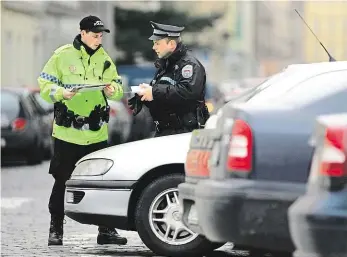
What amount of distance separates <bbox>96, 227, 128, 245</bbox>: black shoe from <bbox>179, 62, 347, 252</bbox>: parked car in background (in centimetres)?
355

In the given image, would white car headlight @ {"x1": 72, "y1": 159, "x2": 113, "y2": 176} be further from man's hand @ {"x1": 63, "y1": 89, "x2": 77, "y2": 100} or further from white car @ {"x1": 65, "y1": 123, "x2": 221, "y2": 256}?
man's hand @ {"x1": 63, "y1": 89, "x2": 77, "y2": 100}

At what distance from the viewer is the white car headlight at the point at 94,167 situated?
10227 mm

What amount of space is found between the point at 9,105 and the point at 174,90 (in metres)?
14.1

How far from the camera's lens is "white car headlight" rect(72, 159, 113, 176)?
10227mm

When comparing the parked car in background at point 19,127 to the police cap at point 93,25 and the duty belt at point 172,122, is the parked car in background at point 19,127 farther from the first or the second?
the duty belt at point 172,122

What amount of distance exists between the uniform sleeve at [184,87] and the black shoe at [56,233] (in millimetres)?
1398

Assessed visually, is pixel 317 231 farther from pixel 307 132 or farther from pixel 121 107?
pixel 121 107

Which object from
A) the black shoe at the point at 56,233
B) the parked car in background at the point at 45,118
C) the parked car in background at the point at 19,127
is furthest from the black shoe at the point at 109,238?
the parked car in background at the point at 45,118

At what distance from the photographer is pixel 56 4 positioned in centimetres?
5544

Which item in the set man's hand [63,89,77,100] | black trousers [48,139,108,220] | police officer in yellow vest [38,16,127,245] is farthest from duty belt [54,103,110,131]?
man's hand [63,89,77,100]

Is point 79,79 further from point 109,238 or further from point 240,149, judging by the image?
point 240,149

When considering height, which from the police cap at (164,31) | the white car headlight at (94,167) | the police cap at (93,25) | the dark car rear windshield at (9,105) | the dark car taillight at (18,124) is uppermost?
the police cap at (93,25)

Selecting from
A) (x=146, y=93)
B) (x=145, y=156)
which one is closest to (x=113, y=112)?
(x=146, y=93)

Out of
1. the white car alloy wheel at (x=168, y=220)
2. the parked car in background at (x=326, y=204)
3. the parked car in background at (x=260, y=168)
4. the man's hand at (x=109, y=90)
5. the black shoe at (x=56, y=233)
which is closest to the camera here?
the parked car in background at (x=326, y=204)
